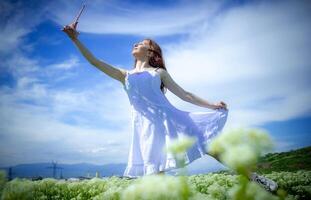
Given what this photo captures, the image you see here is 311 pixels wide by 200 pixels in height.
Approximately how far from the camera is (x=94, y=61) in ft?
18.6

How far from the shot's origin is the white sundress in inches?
200

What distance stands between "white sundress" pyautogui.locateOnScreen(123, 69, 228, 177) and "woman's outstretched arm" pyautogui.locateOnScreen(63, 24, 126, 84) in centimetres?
19

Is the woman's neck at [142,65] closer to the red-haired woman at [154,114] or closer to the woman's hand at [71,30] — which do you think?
the red-haired woman at [154,114]

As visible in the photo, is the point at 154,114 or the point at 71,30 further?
the point at 154,114

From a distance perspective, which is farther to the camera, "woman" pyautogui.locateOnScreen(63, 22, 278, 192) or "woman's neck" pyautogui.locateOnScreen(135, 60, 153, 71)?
"woman's neck" pyautogui.locateOnScreen(135, 60, 153, 71)

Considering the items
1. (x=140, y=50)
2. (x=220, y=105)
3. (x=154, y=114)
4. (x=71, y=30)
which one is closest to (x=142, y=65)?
(x=140, y=50)

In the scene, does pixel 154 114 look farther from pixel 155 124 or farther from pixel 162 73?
pixel 162 73

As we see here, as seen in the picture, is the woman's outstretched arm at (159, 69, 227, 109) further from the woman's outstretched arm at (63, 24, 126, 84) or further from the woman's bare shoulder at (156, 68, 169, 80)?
the woman's outstretched arm at (63, 24, 126, 84)

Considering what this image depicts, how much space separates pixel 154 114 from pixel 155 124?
0.55 ft

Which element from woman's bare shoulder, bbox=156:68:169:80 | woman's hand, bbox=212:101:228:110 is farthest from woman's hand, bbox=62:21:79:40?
woman's hand, bbox=212:101:228:110

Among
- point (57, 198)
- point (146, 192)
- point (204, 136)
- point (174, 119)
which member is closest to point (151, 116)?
point (174, 119)

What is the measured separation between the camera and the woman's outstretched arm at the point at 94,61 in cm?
528

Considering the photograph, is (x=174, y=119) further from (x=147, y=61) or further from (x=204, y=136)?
(x=147, y=61)

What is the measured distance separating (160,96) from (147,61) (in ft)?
2.09
